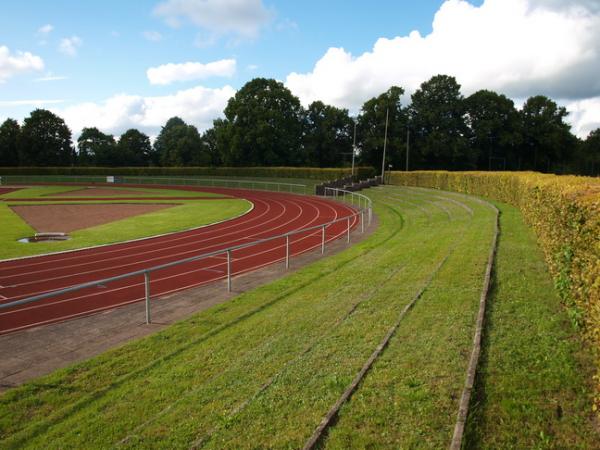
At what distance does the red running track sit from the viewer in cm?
1073

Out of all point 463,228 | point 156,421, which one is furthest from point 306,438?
point 463,228

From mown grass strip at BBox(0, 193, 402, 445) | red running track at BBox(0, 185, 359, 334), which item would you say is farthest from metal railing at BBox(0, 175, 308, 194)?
mown grass strip at BBox(0, 193, 402, 445)

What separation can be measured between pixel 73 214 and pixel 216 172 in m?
39.0

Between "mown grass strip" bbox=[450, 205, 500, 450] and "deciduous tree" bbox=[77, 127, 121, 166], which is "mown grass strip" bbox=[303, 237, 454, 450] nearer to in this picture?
"mown grass strip" bbox=[450, 205, 500, 450]

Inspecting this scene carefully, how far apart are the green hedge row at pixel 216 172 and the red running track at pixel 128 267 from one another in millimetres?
31270

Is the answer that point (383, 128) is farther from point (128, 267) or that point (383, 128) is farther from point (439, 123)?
point (128, 267)

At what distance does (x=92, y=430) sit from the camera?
4.72m

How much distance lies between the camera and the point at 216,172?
6888 centimetres

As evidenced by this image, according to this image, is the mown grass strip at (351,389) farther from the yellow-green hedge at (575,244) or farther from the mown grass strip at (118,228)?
the mown grass strip at (118,228)

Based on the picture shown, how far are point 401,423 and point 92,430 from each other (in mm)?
3389

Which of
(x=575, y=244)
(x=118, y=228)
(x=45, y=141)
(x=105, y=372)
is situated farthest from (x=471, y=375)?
(x=45, y=141)

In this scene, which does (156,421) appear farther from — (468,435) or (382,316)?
(382,316)

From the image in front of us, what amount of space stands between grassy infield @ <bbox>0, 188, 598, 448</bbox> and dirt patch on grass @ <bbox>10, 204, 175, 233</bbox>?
64.4ft

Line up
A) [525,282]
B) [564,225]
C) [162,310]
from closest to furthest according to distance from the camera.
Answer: [564,225]
[525,282]
[162,310]
